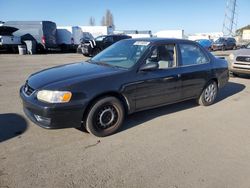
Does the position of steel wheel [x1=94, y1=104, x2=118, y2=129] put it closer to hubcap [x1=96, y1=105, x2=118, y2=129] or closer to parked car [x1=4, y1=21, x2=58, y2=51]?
hubcap [x1=96, y1=105, x2=118, y2=129]

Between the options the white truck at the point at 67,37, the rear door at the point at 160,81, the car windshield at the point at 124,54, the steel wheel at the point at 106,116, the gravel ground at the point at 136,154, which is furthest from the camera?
the white truck at the point at 67,37

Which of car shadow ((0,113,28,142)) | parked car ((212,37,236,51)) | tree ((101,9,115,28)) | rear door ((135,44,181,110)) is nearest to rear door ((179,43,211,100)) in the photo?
rear door ((135,44,181,110))

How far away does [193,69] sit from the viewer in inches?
207

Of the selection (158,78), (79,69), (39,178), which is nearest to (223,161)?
(158,78)

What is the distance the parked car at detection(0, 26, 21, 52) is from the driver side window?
56.4 feet

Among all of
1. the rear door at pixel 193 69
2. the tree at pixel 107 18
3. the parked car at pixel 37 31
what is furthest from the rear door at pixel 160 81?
the tree at pixel 107 18

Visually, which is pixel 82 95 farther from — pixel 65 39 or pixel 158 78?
pixel 65 39

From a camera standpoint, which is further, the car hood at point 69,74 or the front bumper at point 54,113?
the car hood at point 69,74

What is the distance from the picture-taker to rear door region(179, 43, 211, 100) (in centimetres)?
509

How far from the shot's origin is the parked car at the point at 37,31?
20672 millimetres

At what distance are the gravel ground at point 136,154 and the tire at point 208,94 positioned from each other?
0.69 meters

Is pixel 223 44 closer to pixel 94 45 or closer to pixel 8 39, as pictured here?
pixel 94 45

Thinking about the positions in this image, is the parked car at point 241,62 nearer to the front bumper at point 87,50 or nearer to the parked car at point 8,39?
Answer: the front bumper at point 87,50

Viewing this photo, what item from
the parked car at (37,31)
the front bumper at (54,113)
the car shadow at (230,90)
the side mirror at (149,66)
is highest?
the parked car at (37,31)
